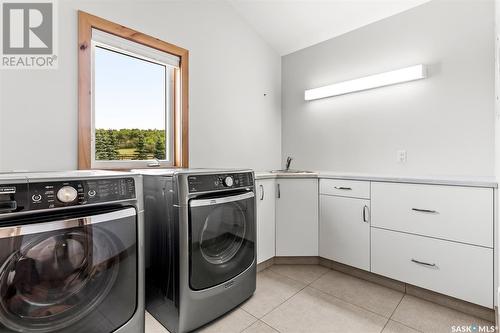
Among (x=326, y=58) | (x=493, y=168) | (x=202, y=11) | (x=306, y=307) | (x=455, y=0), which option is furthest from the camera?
(x=326, y=58)

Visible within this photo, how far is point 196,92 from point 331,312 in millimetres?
1962

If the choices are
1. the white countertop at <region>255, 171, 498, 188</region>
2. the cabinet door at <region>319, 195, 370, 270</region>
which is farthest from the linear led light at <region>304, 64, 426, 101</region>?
the cabinet door at <region>319, 195, 370, 270</region>

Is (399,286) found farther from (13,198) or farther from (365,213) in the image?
(13,198)

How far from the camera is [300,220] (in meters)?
2.34

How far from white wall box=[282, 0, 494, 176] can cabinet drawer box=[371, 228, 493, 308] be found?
2.31ft

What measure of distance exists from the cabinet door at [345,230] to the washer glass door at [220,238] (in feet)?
2.67

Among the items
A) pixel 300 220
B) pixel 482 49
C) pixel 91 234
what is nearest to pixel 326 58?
pixel 482 49

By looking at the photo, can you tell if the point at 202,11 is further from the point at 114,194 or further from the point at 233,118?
the point at 114,194

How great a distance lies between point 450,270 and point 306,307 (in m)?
0.96

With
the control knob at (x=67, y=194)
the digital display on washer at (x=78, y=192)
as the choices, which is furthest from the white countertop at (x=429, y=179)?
the control knob at (x=67, y=194)

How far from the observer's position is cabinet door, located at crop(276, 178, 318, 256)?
232 cm

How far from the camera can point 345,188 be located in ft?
7.01

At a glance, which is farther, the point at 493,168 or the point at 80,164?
the point at 493,168

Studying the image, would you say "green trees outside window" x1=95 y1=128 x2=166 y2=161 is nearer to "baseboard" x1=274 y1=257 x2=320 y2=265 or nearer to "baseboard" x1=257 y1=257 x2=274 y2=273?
"baseboard" x1=257 y1=257 x2=274 y2=273
